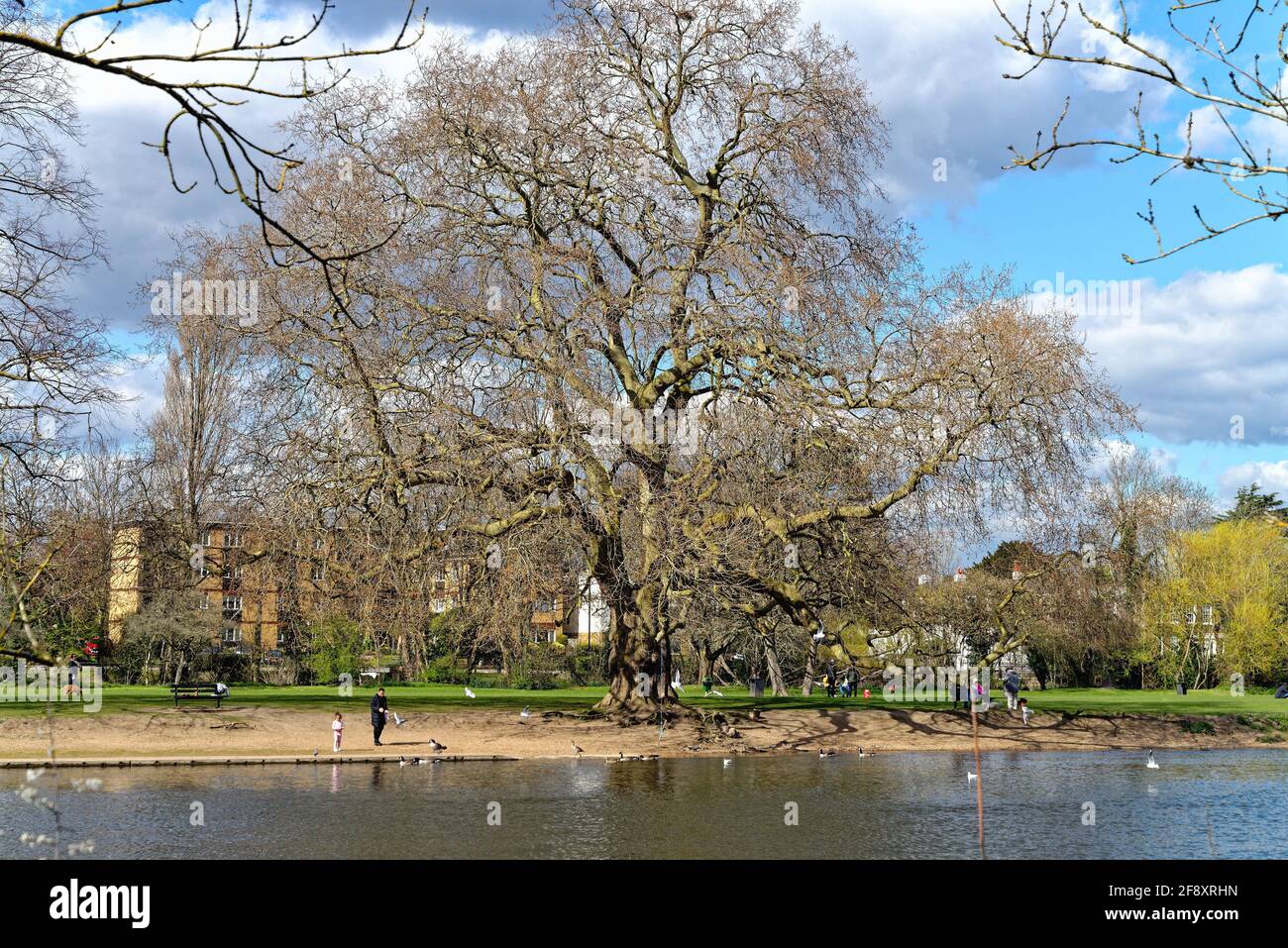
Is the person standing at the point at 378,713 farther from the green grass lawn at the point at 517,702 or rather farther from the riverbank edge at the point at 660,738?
the green grass lawn at the point at 517,702

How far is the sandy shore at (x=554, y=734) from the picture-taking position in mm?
32438

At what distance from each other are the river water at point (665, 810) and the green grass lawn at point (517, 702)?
829cm

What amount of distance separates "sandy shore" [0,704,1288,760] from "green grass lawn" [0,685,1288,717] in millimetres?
1573

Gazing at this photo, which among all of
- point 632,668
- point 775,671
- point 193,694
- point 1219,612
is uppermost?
point 1219,612

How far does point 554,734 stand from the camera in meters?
34.5

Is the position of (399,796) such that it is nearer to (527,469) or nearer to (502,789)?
(502,789)

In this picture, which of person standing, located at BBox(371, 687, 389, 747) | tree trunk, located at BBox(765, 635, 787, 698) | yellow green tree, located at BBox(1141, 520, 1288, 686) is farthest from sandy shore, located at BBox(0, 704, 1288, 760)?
yellow green tree, located at BBox(1141, 520, 1288, 686)

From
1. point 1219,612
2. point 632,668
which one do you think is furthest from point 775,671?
point 1219,612

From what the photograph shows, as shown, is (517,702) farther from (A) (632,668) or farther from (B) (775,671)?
(B) (775,671)

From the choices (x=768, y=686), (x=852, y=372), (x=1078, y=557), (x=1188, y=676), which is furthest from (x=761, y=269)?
(x=1188, y=676)

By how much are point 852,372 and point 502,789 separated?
14.3 metres

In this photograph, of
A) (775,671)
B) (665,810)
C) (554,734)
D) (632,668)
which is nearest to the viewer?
(665,810)

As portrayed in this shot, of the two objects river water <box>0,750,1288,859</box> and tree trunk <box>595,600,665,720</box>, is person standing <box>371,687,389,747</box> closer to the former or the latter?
river water <box>0,750,1288,859</box>

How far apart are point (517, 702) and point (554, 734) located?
343 inches
